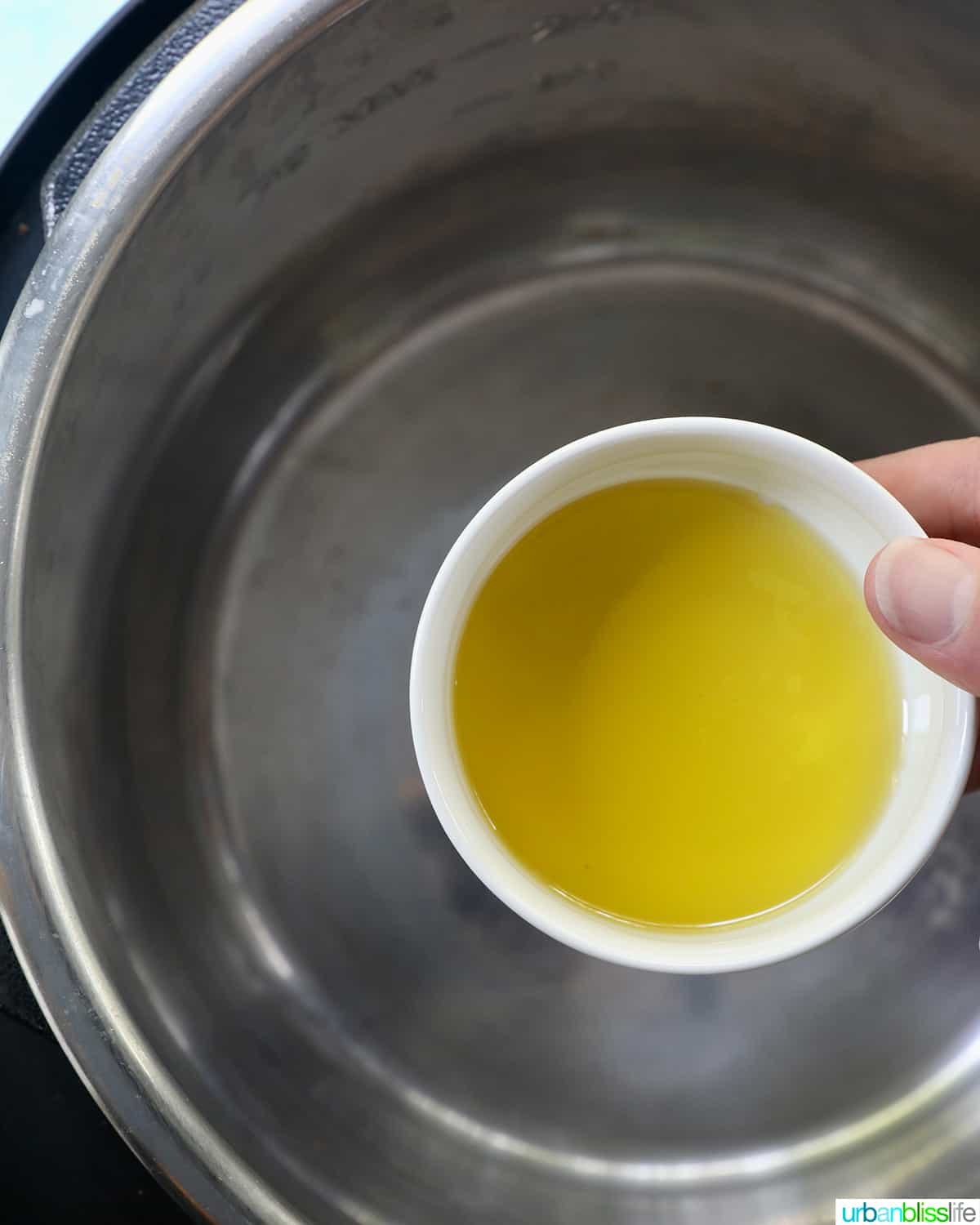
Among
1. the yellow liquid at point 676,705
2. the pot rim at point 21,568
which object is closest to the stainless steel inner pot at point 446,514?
the pot rim at point 21,568

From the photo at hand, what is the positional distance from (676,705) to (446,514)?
26cm

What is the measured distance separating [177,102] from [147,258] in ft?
0.30

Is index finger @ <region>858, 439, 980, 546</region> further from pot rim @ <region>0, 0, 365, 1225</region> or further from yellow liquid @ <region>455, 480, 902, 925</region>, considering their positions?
pot rim @ <region>0, 0, 365, 1225</region>

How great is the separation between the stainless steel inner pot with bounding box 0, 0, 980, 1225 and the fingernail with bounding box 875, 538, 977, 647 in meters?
0.30

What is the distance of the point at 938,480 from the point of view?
0.65 metres

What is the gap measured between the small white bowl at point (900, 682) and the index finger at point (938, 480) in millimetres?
132

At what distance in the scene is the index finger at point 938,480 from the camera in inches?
25.3

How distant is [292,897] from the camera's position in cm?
72

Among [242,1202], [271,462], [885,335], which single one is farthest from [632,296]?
[242,1202]

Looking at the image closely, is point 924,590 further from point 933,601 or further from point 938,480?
point 938,480

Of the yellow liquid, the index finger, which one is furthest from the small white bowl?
the index finger

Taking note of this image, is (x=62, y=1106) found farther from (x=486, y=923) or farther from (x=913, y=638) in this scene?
(x=913, y=638)

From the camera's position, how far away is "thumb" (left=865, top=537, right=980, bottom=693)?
449mm

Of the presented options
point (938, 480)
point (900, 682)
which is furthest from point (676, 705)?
point (938, 480)
